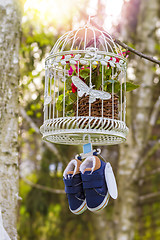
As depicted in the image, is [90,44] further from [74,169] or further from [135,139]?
[135,139]

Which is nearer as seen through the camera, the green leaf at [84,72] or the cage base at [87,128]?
the cage base at [87,128]

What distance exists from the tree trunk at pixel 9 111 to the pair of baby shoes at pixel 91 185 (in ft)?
1.79

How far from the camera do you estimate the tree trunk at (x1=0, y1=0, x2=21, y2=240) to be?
2071 mm

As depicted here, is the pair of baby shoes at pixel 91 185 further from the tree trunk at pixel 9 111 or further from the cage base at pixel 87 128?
the tree trunk at pixel 9 111

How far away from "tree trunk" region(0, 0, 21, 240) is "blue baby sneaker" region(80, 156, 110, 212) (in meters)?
0.66

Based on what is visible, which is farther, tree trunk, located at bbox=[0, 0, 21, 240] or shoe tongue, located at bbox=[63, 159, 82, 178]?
tree trunk, located at bbox=[0, 0, 21, 240]

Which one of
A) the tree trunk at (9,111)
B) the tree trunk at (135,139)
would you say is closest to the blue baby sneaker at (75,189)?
the tree trunk at (9,111)

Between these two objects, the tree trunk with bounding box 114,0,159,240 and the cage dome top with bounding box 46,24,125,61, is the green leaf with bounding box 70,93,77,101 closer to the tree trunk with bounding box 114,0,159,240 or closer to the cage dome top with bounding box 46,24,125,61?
the cage dome top with bounding box 46,24,125,61

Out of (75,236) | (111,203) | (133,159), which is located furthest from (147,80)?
(75,236)

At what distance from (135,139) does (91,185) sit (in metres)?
2.98

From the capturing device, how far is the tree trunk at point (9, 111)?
6.80ft

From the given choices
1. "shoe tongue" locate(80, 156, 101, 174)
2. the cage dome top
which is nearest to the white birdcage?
the cage dome top

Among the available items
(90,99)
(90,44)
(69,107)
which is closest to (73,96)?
(69,107)

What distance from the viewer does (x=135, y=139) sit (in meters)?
4.49
